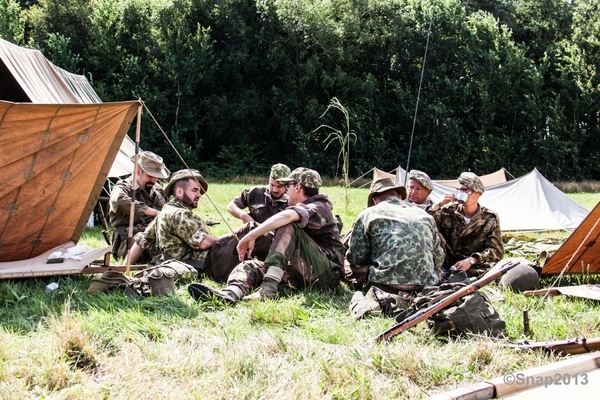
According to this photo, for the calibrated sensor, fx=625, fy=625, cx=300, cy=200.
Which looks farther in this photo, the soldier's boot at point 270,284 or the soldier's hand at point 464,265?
the soldier's hand at point 464,265

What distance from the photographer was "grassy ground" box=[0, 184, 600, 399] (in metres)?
2.96

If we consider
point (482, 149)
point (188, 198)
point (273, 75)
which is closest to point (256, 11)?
point (273, 75)

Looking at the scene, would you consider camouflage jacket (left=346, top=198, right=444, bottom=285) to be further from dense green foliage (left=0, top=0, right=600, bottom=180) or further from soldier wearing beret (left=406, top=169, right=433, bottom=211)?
dense green foliage (left=0, top=0, right=600, bottom=180)

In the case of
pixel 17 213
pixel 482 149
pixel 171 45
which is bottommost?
pixel 482 149

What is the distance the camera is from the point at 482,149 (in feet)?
76.3

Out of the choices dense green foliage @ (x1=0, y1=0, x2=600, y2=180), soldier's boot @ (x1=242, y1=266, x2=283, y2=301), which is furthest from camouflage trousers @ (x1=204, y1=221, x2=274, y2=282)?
dense green foliage @ (x1=0, y1=0, x2=600, y2=180)

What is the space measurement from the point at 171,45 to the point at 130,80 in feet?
6.29

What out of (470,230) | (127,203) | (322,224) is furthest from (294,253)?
(127,203)

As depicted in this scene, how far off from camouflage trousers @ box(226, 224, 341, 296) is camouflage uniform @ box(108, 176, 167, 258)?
1808 millimetres

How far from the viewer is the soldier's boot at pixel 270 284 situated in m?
4.52

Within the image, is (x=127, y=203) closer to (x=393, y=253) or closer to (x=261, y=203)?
(x=261, y=203)

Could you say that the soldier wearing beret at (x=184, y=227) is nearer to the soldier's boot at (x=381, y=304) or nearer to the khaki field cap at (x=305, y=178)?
the khaki field cap at (x=305, y=178)

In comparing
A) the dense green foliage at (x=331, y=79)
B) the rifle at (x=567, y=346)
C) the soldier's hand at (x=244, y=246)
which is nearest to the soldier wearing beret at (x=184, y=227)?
the soldier's hand at (x=244, y=246)

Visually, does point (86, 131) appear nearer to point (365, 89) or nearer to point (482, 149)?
point (365, 89)
